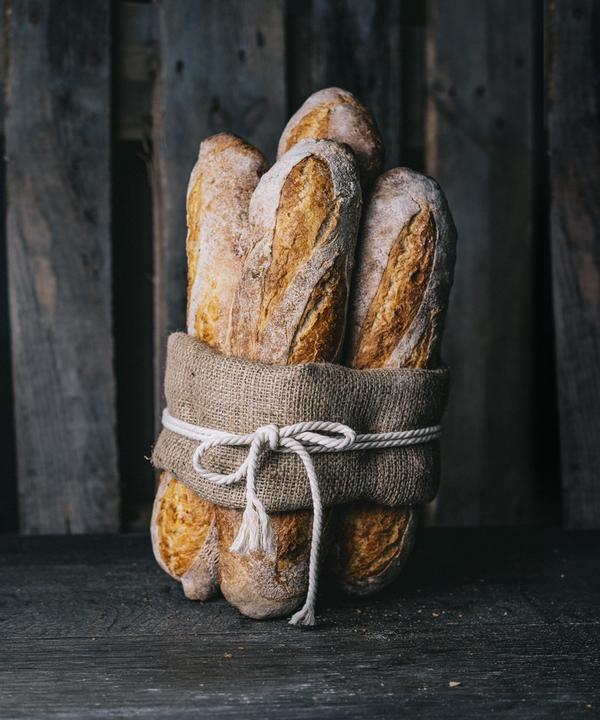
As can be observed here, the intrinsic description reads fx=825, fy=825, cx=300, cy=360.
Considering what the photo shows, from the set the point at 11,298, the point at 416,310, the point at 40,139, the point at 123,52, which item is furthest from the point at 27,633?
the point at 123,52

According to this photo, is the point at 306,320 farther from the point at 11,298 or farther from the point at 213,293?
the point at 11,298

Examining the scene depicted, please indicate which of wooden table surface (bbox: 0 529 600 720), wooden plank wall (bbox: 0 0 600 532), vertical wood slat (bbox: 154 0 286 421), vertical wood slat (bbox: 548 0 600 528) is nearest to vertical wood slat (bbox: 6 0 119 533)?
wooden plank wall (bbox: 0 0 600 532)

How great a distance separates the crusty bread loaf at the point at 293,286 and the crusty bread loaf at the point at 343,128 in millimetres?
104

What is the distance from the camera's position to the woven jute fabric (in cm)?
102

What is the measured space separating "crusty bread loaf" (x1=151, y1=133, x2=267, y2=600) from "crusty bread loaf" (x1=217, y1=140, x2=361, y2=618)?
49 millimetres

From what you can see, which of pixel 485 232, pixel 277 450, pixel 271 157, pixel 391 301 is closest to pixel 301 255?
pixel 391 301

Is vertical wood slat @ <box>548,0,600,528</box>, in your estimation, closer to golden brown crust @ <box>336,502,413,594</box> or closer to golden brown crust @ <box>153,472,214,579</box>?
golden brown crust @ <box>336,502,413,594</box>

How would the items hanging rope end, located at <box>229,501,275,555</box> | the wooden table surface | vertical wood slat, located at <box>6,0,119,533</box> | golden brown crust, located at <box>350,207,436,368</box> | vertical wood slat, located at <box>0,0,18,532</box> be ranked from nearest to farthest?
the wooden table surface → hanging rope end, located at <box>229,501,275,555</box> → golden brown crust, located at <box>350,207,436,368</box> → vertical wood slat, located at <box>6,0,119,533</box> → vertical wood slat, located at <box>0,0,18,532</box>

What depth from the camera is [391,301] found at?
3.60 feet

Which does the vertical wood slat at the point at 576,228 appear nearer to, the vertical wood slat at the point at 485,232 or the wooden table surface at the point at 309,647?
the vertical wood slat at the point at 485,232

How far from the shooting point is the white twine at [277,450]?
994mm

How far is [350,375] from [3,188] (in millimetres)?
1027

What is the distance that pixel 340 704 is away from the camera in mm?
855

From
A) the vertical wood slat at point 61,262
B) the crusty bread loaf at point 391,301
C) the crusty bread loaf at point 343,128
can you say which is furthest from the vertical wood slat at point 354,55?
the crusty bread loaf at point 391,301
